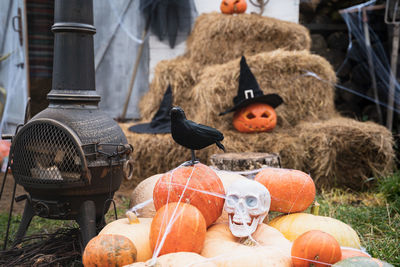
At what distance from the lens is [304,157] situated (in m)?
4.53

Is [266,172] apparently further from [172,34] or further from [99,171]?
[172,34]

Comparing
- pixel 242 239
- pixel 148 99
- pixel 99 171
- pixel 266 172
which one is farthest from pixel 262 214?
pixel 148 99

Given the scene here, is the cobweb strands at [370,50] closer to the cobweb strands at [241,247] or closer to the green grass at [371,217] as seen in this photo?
the green grass at [371,217]

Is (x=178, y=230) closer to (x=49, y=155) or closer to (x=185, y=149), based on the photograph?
(x=49, y=155)

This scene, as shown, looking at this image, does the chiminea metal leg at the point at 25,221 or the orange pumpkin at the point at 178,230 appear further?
the chiminea metal leg at the point at 25,221

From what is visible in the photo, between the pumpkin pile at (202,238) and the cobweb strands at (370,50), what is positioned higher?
the cobweb strands at (370,50)

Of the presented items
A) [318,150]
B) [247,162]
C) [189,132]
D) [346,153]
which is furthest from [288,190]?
[346,153]

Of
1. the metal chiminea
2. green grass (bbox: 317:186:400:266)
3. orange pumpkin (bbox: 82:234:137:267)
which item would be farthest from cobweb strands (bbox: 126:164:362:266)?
green grass (bbox: 317:186:400:266)

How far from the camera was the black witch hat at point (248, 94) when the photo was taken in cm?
458

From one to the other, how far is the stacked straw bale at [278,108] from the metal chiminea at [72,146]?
215cm

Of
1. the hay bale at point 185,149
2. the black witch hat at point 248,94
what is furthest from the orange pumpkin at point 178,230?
the black witch hat at point 248,94

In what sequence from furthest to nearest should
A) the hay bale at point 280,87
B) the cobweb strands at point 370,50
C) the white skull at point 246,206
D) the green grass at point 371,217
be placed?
the cobweb strands at point 370,50
the hay bale at point 280,87
the green grass at point 371,217
the white skull at point 246,206

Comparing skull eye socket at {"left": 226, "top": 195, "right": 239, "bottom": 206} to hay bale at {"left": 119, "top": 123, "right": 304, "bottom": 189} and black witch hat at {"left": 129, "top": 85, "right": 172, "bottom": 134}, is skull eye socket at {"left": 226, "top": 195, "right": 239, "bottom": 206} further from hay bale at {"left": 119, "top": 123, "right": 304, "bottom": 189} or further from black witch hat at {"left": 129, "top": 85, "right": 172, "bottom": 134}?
black witch hat at {"left": 129, "top": 85, "right": 172, "bottom": 134}

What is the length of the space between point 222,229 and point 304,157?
2.85 m
